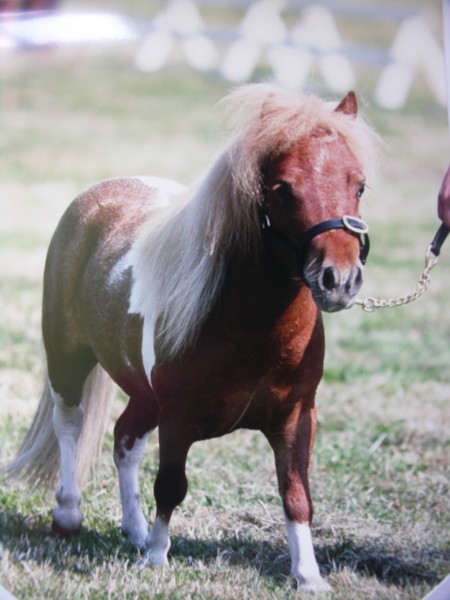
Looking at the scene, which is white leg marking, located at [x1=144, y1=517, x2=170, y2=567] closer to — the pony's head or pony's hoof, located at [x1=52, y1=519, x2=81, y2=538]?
pony's hoof, located at [x1=52, y1=519, x2=81, y2=538]

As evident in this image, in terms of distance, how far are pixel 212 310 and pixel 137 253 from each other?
0.43 meters

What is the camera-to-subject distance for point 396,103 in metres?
13.4

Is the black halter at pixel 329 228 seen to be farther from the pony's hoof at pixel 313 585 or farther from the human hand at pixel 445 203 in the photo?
the pony's hoof at pixel 313 585

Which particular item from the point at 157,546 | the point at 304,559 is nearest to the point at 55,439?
the point at 157,546

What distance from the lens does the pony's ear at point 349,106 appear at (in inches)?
104

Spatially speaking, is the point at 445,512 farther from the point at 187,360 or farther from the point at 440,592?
the point at 187,360

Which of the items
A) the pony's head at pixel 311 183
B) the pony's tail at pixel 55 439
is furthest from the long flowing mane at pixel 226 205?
the pony's tail at pixel 55 439

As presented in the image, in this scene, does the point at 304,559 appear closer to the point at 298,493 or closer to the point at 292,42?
the point at 298,493

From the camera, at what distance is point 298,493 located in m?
2.81

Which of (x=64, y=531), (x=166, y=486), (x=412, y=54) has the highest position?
(x=412, y=54)

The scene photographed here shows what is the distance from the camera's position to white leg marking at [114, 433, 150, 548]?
3205 millimetres

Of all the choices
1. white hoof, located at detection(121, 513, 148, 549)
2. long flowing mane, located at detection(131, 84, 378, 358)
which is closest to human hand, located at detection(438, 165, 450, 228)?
long flowing mane, located at detection(131, 84, 378, 358)

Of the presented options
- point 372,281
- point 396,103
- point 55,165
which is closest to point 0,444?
point 372,281

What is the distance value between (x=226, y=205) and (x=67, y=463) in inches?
48.0
